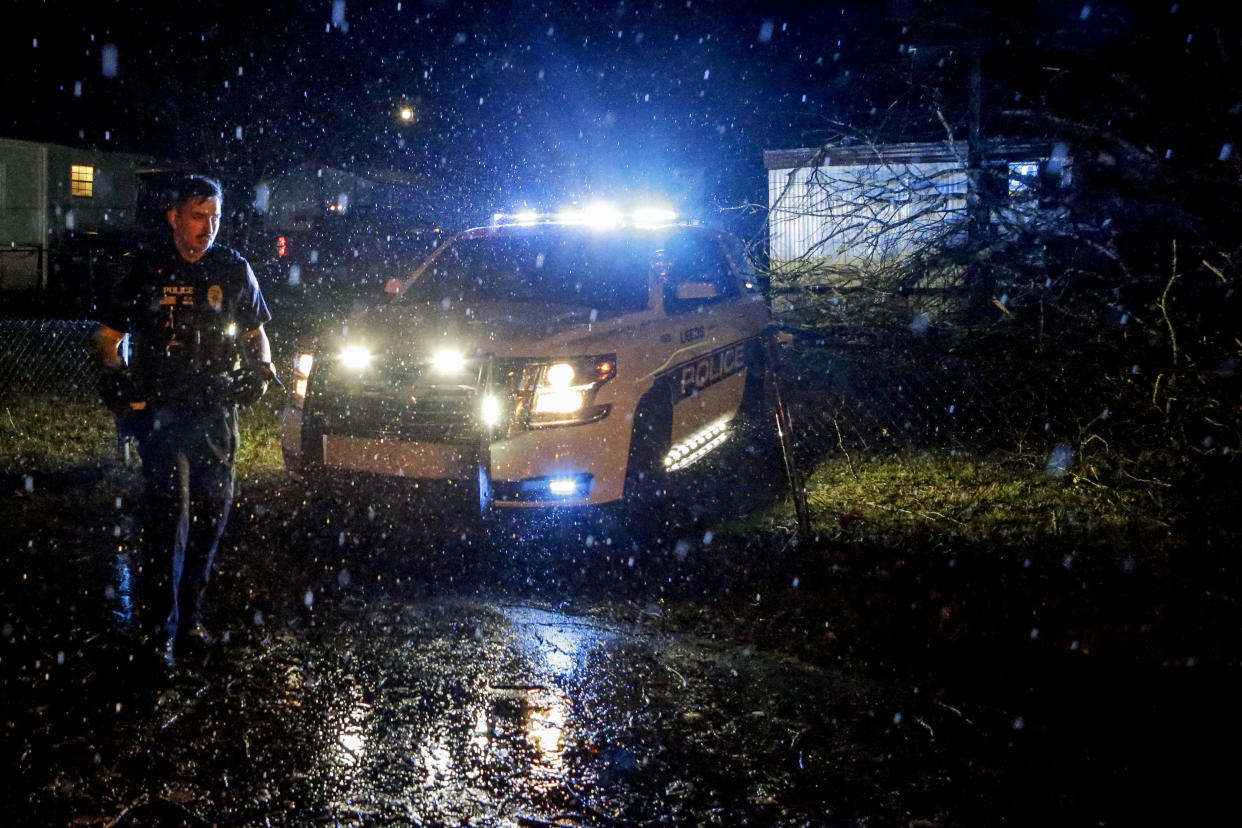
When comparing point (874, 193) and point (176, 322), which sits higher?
point (874, 193)

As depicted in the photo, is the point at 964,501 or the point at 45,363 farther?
the point at 45,363

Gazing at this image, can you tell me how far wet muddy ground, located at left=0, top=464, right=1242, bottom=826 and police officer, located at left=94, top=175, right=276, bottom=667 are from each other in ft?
1.04

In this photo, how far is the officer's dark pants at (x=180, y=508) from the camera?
3.98 metres

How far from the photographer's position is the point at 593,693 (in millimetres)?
3859

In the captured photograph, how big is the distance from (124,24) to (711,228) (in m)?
29.4

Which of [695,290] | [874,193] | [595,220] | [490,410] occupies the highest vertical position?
[874,193]

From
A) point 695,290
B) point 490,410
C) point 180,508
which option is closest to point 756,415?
point 695,290

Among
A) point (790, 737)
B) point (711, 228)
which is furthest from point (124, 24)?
point (790, 737)

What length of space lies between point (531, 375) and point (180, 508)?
1.87 meters

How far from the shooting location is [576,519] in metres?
6.08

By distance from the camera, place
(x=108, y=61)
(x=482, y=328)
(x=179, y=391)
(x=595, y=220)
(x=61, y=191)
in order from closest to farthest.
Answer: (x=179, y=391) → (x=482, y=328) → (x=595, y=220) → (x=61, y=191) → (x=108, y=61)

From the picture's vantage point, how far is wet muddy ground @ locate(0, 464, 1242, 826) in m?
3.06

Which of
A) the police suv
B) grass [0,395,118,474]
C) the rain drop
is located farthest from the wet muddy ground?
the rain drop

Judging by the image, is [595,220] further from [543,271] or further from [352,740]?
[352,740]
